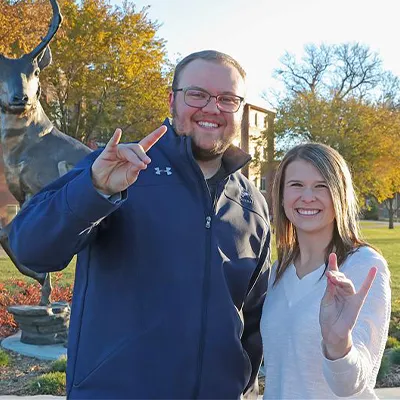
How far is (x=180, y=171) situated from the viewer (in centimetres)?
244

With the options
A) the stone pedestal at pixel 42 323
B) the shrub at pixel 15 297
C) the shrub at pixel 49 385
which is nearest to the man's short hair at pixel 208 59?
the shrub at pixel 49 385

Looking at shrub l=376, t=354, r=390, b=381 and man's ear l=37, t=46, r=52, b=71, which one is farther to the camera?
man's ear l=37, t=46, r=52, b=71

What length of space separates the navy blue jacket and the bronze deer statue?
3.63 m

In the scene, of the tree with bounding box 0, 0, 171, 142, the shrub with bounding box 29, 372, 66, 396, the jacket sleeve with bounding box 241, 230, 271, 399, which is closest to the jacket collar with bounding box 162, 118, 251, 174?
the jacket sleeve with bounding box 241, 230, 271, 399

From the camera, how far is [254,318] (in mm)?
2830

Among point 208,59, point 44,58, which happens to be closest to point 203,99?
point 208,59

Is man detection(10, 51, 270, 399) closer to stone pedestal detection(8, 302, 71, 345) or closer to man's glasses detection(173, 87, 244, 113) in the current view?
man's glasses detection(173, 87, 244, 113)

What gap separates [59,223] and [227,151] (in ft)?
3.08

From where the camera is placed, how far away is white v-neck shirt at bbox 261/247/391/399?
2068 mm

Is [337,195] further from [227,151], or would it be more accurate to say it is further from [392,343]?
[392,343]

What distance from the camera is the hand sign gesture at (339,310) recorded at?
76.8 inches

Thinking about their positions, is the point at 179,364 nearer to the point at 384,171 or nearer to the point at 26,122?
the point at 26,122

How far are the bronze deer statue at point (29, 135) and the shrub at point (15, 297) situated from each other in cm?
151

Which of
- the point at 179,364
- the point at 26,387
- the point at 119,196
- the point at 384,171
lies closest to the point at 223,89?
the point at 119,196
